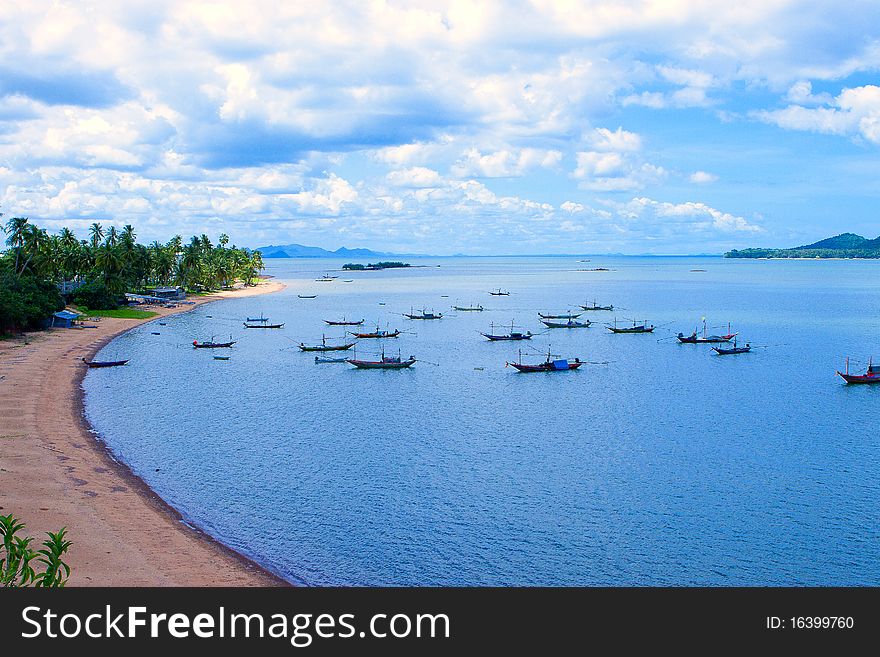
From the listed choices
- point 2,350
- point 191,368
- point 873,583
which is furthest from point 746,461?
point 2,350

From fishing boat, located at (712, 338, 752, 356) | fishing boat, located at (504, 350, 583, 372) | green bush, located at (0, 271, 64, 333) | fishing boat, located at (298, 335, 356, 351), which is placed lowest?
fishing boat, located at (504, 350, 583, 372)

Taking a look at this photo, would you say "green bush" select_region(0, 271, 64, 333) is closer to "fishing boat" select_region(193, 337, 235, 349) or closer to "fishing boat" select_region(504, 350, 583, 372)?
"fishing boat" select_region(193, 337, 235, 349)

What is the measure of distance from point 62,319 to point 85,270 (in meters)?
28.8

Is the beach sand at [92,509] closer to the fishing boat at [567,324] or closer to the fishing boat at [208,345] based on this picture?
the fishing boat at [208,345]

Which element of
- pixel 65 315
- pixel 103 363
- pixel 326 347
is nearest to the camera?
pixel 103 363

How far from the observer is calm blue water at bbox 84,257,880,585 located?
1060 inches

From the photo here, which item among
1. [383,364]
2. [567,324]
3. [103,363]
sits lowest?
[383,364]

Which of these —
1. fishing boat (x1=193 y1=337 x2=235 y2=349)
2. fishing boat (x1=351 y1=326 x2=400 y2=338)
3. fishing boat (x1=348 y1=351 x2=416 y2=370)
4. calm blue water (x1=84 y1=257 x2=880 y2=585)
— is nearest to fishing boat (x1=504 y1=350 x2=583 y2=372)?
calm blue water (x1=84 y1=257 x2=880 y2=585)

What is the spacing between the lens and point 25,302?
78.2m

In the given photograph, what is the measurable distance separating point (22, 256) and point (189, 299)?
153ft

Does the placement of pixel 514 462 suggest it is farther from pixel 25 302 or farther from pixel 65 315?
pixel 65 315

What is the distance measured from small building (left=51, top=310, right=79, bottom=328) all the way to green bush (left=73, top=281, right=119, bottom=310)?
15.3 meters

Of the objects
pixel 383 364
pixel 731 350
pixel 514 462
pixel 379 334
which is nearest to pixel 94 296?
pixel 379 334

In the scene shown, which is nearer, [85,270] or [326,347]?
[326,347]
